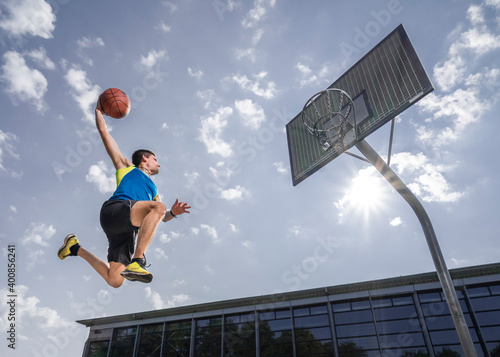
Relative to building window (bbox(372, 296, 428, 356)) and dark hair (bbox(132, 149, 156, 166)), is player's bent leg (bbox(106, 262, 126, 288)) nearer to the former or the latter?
dark hair (bbox(132, 149, 156, 166))

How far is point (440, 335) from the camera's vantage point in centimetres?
1625

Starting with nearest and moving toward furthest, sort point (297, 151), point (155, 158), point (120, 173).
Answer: point (120, 173) → point (155, 158) → point (297, 151)

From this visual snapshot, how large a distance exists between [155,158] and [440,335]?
18326mm

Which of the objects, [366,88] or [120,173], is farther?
[366,88]

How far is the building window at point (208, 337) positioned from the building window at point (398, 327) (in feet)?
34.1

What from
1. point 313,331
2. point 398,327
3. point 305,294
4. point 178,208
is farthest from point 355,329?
point 178,208

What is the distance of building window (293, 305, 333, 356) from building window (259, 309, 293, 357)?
0.51 meters

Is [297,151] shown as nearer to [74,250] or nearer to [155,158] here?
[155,158]

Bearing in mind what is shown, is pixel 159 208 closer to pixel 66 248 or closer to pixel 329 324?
pixel 66 248

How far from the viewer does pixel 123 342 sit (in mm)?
24094

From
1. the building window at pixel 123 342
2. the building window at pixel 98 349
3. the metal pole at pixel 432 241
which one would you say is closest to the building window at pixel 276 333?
the building window at pixel 123 342

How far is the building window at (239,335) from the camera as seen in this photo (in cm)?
2017

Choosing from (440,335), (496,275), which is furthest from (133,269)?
(496,275)

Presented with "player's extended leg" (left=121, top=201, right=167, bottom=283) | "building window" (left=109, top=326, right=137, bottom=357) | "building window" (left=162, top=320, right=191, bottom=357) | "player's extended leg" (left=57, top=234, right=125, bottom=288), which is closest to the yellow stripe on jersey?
"player's extended leg" (left=121, top=201, right=167, bottom=283)
